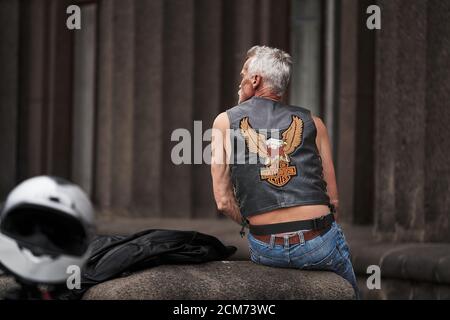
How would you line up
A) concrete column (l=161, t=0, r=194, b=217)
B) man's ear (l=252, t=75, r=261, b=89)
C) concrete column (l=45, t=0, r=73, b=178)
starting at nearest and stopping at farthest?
man's ear (l=252, t=75, r=261, b=89), concrete column (l=161, t=0, r=194, b=217), concrete column (l=45, t=0, r=73, b=178)

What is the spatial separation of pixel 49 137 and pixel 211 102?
8.81 feet

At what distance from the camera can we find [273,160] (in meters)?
4.77

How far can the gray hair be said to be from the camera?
4934mm

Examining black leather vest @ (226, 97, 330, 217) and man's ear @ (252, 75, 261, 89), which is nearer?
black leather vest @ (226, 97, 330, 217)

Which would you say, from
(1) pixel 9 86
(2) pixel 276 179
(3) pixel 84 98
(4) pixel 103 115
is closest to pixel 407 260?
(2) pixel 276 179

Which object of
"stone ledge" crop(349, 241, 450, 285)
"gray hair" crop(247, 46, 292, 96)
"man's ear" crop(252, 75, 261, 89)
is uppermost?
"gray hair" crop(247, 46, 292, 96)

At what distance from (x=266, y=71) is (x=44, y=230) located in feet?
5.96

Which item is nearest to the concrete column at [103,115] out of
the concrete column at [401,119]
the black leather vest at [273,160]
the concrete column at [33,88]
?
the concrete column at [33,88]

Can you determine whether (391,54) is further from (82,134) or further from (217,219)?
(82,134)

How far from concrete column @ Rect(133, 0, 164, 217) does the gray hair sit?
18.8ft

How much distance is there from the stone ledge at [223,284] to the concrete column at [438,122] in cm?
330

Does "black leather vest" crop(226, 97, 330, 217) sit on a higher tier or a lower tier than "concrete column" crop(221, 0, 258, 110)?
lower

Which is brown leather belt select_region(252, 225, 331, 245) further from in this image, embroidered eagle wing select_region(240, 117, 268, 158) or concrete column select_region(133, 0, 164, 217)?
concrete column select_region(133, 0, 164, 217)

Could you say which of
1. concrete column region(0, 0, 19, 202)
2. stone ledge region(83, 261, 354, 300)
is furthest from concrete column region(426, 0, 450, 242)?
concrete column region(0, 0, 19, 202)
